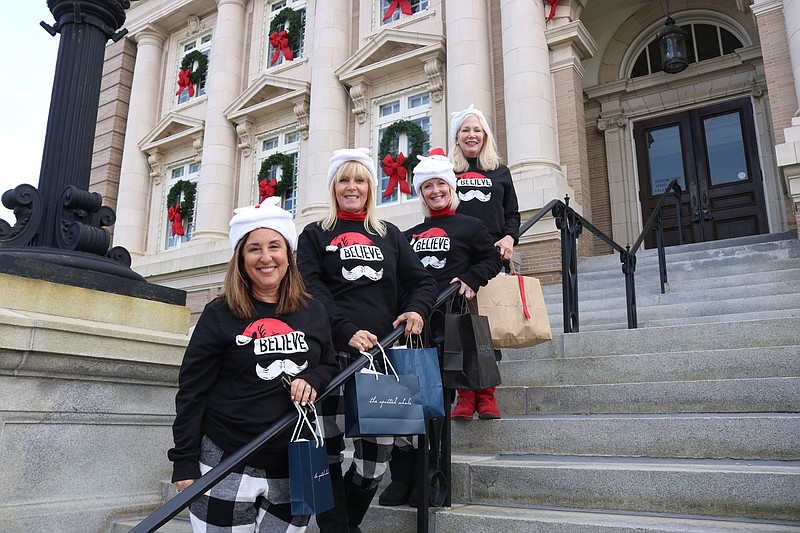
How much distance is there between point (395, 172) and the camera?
13766 millimetres

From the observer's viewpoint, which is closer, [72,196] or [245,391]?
Result: [245,391]

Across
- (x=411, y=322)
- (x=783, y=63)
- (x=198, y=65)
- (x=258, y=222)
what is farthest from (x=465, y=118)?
(x=198, y=65)

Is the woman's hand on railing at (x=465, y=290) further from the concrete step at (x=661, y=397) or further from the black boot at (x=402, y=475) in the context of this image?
the concrete step at (x=661, y=397)

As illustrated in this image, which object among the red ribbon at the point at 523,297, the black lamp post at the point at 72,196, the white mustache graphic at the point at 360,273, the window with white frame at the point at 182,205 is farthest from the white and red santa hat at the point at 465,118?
the window with white frame at the point at 182,205

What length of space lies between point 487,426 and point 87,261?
277 centimetres

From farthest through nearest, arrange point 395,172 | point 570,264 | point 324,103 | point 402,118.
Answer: point 324,103 → point 402,118 → point 395,172 → point 570,264

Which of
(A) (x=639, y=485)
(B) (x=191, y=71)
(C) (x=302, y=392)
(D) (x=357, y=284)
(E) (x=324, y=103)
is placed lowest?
(A) (x=639, y=485)

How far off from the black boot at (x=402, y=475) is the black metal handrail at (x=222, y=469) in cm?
82

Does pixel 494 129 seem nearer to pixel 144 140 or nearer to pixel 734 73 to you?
pixel 734 73

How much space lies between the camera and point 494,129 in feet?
40.8

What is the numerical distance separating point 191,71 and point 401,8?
753cm

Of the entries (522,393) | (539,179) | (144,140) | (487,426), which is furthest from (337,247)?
(144,140)

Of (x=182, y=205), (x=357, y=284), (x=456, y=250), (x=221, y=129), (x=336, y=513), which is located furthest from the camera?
(x=182, y=205)

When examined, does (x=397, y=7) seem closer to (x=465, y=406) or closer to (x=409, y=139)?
(x=409, y=139)
